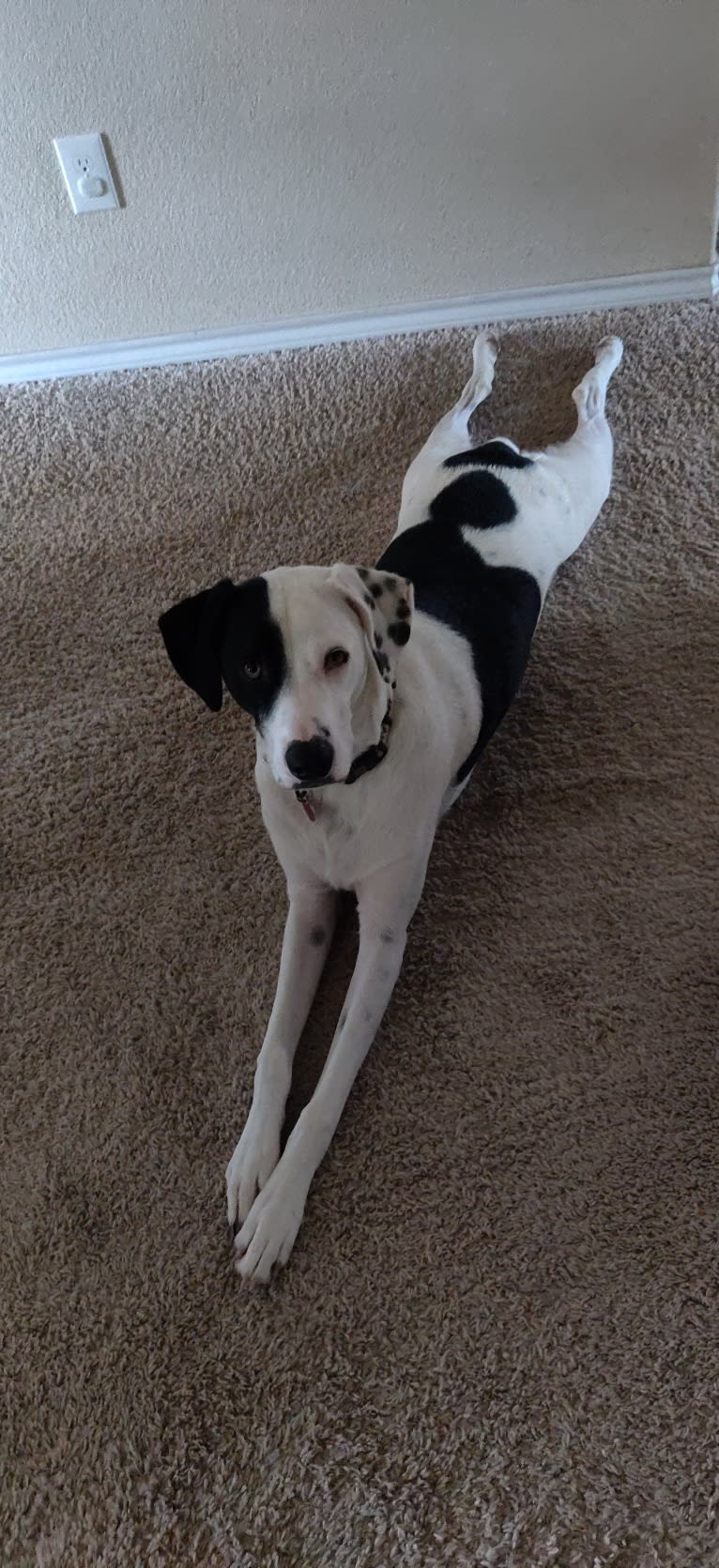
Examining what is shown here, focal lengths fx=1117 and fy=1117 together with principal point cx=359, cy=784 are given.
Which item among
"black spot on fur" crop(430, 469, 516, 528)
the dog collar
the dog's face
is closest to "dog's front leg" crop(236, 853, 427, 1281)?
the dog collar

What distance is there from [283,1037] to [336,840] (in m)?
0.28

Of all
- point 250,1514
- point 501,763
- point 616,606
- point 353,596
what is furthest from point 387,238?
point 250,1514

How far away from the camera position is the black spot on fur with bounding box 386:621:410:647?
137 cm

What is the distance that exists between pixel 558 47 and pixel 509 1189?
2130mm

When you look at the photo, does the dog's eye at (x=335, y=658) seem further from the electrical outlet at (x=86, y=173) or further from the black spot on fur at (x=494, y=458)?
the electrical outlet at (x=86, y=173)

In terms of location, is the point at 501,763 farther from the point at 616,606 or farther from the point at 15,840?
the point at 15,840

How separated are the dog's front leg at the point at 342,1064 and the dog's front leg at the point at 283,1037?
3 centimetres

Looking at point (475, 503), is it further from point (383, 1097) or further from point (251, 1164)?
point (251, 1164)

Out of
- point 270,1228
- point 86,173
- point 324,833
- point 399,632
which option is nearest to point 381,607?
point 399,632

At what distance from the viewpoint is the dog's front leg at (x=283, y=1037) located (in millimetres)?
1405

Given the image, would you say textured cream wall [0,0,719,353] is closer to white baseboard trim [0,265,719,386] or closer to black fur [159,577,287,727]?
white baseboard trim [0,265,719,386]

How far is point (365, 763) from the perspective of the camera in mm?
1408

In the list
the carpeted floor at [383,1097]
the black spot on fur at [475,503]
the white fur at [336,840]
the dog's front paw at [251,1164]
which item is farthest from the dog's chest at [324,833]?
the black spot on fur at [475,503]

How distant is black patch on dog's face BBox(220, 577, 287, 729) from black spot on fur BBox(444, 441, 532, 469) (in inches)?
29.7
